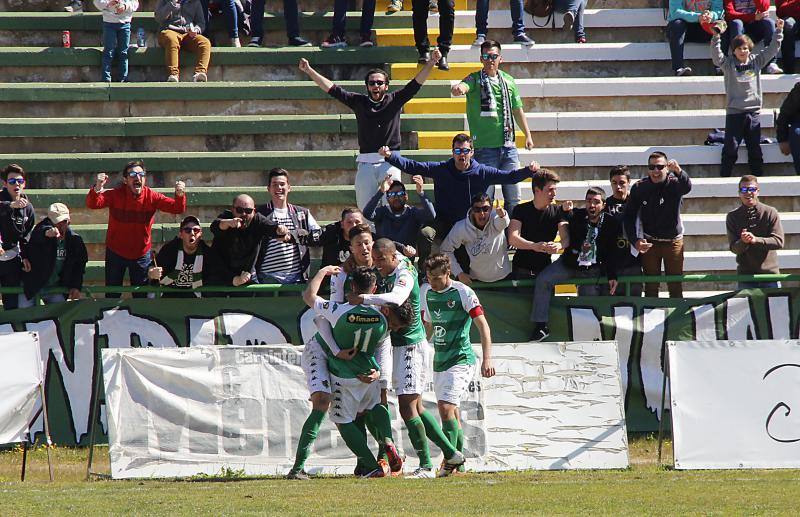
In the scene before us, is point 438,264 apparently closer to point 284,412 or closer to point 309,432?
point 309,432

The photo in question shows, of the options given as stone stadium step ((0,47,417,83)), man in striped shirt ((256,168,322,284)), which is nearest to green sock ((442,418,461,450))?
man in striped shirt ((256,168,322,284))

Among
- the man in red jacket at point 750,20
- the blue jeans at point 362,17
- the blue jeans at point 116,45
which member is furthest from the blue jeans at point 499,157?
the blue jeans at point 116,45

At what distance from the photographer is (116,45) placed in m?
16.5

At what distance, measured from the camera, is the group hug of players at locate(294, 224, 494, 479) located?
9.98 meters

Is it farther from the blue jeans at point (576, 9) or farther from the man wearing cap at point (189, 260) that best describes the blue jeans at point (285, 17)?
the man wearing cap at point (189, 260)

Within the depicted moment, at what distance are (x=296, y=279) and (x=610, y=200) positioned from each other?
330cm

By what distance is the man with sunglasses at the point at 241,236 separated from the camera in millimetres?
12086

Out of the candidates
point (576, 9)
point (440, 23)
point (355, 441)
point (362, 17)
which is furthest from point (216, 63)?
point (355, 441)

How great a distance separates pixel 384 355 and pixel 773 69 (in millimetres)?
9143

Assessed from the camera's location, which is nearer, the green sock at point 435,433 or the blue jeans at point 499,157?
the green sock at point 435,433

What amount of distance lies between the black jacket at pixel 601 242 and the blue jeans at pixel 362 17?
18.7 ft

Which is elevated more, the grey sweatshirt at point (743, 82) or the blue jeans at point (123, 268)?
the grey sweatshirt at point (743, 82)

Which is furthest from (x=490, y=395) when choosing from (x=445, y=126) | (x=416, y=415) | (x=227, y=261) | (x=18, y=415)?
(x=445, y=126)

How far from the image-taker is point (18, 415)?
35.9 ft
